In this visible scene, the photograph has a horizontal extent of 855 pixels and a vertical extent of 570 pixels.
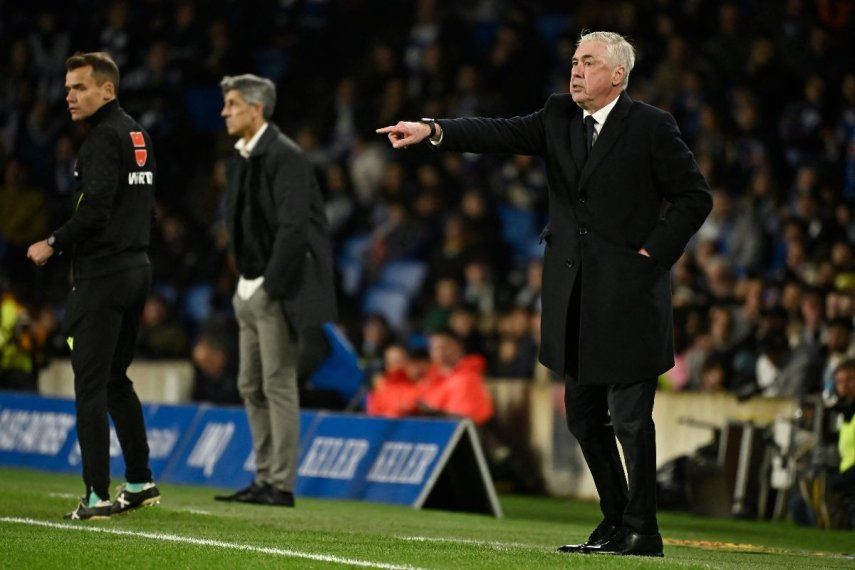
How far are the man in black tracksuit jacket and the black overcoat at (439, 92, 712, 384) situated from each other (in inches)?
79.7

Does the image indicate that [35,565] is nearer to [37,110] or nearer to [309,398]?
[309,398]

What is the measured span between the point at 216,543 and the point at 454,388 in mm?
7402

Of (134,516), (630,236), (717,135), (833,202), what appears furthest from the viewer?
(717,135)

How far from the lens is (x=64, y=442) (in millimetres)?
14266

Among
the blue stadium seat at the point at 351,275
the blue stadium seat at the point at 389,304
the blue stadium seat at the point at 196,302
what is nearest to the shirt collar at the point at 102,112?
→ the blue stadium seat at the point at 389,304

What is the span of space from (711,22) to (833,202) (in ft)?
11.6

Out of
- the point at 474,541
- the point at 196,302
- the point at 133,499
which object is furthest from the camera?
the point at 196,302

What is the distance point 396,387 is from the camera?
1510cm

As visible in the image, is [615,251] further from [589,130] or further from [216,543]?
[216,543]

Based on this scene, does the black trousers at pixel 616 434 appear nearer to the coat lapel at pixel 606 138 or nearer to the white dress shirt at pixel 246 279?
the coat lapel at pixel 606 138

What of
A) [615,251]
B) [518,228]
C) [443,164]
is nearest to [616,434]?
[615,251]

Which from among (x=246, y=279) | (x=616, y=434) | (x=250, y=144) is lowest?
(x=616, y=434)

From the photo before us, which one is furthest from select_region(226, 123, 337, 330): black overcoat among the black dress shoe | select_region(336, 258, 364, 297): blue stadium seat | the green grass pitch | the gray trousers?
select_region(336, 258, 364, 297): blue stadium seat

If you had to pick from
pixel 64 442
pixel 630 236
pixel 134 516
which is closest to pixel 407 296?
pixel 64 442
